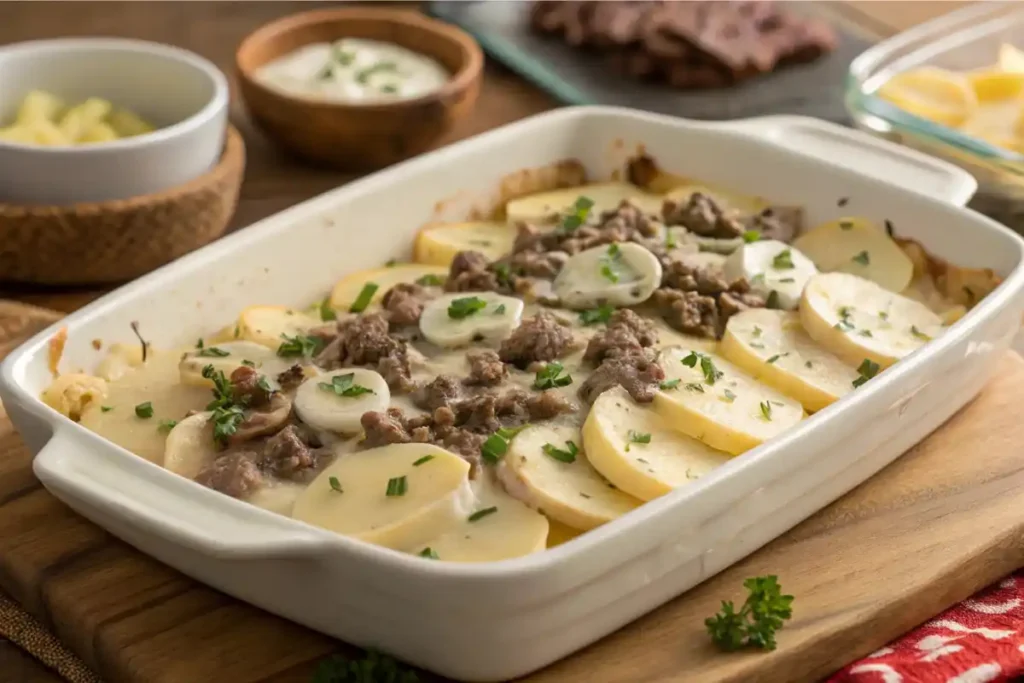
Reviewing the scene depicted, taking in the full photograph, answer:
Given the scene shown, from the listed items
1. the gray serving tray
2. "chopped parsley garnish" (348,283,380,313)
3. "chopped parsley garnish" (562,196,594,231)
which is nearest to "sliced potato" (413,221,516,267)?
"chopped parsley garnish" (562,196,594,231)

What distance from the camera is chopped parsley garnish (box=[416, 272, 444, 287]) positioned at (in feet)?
12.4

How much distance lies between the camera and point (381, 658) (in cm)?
259

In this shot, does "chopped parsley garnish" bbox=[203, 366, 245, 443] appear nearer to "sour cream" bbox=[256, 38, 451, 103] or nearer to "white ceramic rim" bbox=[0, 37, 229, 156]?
"white ceramic rim" bbox=[0, 37, 229, 156]

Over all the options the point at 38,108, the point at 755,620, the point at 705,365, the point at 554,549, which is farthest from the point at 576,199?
the point at 554,549

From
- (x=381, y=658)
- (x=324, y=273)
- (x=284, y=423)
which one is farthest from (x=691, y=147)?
(x=381, y=658)

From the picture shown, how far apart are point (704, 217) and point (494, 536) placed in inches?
59.4

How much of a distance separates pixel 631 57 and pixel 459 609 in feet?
10.8

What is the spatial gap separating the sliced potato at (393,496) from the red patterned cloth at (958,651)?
0.82 m

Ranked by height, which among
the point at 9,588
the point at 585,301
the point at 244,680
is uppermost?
the point at 585,301

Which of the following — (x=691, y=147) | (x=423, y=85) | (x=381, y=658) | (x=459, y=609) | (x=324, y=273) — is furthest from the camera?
(x=423, y=85)

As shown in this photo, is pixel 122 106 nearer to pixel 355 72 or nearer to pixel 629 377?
pixel 355 72

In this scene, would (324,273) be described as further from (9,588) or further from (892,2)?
(892,2)

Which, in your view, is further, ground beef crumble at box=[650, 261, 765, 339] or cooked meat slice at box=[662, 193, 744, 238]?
cooked meat slice at box=[662, 193, 744, 238]

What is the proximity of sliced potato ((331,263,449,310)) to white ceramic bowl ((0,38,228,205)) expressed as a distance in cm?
63
